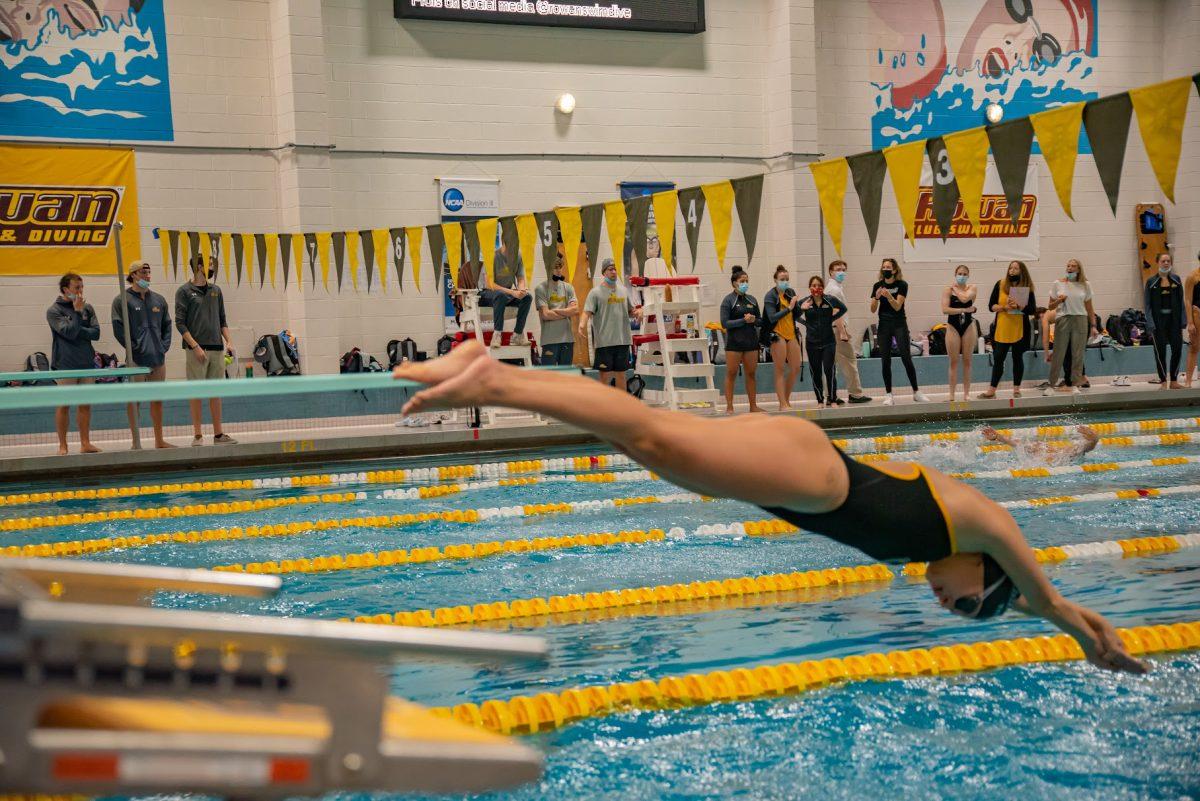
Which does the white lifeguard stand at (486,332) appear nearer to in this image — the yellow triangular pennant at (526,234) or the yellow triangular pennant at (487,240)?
the yellow triangular pennant at (487,240)

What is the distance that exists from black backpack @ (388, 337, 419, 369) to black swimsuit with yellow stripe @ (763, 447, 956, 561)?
39.3ft

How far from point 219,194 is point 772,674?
12.0m

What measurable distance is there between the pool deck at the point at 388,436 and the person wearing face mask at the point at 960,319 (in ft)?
A: 1.44

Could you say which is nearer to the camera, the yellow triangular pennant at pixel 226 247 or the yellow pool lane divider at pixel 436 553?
the yellow pool lane divider at pixel 436 553

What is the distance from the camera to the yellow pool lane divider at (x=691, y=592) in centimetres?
437

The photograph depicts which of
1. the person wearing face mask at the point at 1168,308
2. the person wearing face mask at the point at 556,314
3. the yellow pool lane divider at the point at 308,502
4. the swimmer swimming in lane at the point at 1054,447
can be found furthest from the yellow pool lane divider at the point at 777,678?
the person wearing face mask at the point at 1168,308

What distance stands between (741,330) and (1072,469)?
3917mm

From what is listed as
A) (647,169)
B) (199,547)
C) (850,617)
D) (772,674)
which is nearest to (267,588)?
(772,674)

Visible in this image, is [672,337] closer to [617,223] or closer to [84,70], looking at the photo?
[617,223]

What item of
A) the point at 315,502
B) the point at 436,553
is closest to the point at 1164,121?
the point at 436,553

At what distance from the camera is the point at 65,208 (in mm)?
13062

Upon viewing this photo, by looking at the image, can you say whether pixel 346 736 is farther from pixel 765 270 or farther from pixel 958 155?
pixel 765 270

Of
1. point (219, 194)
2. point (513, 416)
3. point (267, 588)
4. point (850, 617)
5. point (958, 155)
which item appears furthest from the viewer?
point (219, 194)

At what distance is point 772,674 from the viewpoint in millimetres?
3459
